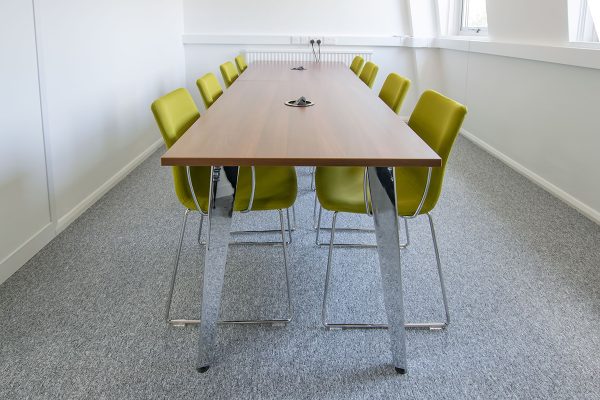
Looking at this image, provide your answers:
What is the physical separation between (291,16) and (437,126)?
439 centimetres

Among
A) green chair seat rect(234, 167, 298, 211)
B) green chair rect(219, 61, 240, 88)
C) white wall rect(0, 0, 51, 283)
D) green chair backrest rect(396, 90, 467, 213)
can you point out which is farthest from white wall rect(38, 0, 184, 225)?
green chair backrest rect(396, 90, 467, 213)

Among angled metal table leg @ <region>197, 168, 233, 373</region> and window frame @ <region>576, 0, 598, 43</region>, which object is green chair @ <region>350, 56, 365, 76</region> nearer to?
window frame @ <region>576, 0, 598, 43</region>

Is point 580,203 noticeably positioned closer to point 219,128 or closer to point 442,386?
point 442,386

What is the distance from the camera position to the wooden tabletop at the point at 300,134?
5.21 ft

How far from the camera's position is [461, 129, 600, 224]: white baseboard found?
3.18 m

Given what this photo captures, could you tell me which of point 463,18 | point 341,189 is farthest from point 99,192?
point 463,18

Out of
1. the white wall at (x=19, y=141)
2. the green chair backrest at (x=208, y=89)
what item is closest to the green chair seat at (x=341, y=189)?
the green chair backrest at (x=208, y=89)

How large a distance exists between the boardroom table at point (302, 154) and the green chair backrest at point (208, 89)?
0.53 meters

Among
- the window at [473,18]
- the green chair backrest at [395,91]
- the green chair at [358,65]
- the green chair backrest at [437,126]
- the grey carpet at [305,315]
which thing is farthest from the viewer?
the window at [473,18]

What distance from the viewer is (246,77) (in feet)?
12.5

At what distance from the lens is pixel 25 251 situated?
2.52 meters

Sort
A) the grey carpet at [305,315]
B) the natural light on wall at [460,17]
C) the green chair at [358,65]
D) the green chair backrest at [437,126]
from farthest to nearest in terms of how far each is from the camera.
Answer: the natural light on wall at [460,17] → the green chair at [358,65] → the green chair backrest at [437,126] → the grey carpet at [305,315]

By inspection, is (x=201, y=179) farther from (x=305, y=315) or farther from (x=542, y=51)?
(x=542, y=51)

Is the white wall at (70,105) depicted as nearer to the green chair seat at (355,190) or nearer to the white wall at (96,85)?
the white wall at (96,85)
